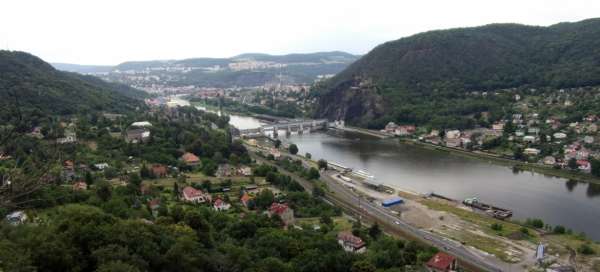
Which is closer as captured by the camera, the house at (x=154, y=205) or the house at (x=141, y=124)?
the house at (x=154, y=205)

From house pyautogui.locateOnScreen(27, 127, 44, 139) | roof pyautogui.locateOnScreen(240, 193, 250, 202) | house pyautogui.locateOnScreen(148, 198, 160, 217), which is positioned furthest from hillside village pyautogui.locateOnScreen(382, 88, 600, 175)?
house pyautogui.locateOnScreen(27, 127, 44, 139)

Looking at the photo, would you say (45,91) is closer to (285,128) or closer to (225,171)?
(225,171)

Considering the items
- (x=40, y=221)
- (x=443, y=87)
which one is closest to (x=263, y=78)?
(x=443, y=87)

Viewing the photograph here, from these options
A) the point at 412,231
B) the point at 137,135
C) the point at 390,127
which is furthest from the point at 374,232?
the point at 390,127

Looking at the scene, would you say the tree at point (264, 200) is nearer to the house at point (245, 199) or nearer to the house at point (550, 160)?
the house at point (245, 199)

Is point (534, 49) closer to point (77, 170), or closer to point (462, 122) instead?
point (462, 122)

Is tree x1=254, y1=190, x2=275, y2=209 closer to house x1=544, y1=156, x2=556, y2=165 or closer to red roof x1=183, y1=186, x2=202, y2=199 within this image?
red roof x1=183, y1=186, x2=202, y2=199

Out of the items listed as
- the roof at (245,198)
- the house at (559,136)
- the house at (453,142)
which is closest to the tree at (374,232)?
the roof at (245,198)
